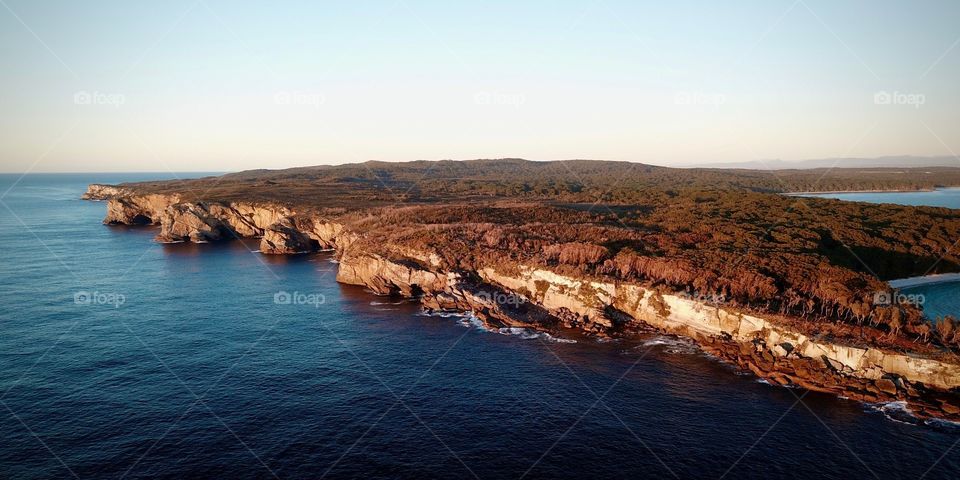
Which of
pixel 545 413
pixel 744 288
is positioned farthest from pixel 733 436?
pixel 744 288

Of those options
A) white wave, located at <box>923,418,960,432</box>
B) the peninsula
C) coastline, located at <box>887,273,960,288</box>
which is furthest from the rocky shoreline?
coastline, located at <box>887,273,960,288</box>

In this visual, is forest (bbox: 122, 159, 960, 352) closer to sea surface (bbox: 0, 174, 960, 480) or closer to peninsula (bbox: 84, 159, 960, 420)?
peninsula (bbox: 84, 159, 960, 420)

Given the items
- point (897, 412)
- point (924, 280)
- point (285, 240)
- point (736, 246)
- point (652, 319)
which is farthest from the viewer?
point (285, 240)

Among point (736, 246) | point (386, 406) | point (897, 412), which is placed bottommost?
point (897, 412)

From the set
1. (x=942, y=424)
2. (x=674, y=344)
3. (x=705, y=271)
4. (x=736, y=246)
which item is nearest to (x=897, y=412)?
(x=942, y=424)

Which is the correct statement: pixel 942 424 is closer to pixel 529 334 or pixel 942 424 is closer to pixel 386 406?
pixel 529 334

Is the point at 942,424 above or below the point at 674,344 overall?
below

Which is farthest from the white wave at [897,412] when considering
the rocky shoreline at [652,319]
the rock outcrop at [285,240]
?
the rock outcrop at [285,240]

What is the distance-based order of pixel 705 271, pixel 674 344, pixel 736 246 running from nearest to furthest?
pixel 674 344 → pixel 705 271 → pixel 736 246

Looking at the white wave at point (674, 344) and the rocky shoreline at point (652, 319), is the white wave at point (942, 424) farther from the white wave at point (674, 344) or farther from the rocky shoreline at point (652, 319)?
the white wave at point (674, 344)
